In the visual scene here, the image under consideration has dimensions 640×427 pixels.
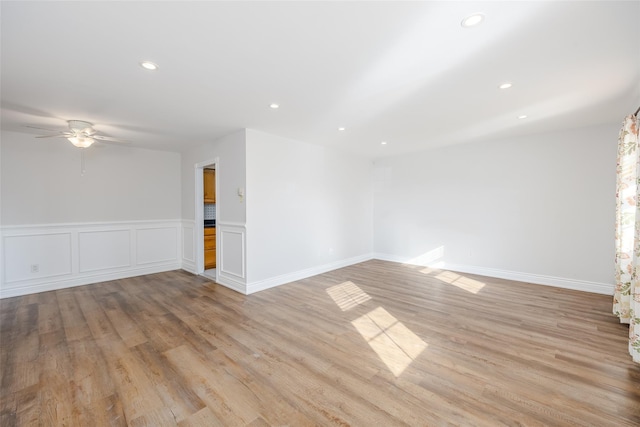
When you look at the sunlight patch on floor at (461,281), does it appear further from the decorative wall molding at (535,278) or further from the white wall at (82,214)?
the white wall at (82,214)

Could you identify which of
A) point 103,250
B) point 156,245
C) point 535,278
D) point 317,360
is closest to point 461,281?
point 535,278

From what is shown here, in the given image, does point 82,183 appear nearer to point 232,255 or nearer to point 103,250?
point 103,250

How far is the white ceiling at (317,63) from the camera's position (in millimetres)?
1572

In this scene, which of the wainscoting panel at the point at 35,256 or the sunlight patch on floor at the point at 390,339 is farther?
the wainscoting panel at the point at 35,256

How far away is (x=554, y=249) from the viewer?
168 inches

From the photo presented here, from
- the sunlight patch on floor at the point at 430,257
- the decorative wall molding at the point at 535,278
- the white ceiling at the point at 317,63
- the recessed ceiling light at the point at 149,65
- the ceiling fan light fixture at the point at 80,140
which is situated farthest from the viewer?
the sunlight patch on floor at the point at 430,257

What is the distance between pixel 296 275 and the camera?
183 inches

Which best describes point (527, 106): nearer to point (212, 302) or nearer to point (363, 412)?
point (363, 412)

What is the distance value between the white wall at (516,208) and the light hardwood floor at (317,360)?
70cm

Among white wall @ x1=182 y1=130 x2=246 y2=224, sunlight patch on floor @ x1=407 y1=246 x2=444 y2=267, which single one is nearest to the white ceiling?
white wall @ x1=182 y1=130 x2=246 y2=224

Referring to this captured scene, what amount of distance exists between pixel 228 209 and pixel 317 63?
115 inches

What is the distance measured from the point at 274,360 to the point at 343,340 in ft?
2.33

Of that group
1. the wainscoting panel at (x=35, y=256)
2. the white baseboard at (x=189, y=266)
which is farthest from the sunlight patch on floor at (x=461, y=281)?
the wainscoting panel at (x=35, y=256)

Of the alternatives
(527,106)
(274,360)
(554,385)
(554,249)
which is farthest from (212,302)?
(554,249)
